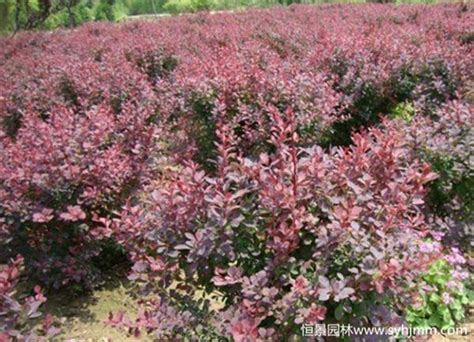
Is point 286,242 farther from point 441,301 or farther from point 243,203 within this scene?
point 441,301

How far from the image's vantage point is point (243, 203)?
6.31ft

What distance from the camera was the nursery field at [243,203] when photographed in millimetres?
1810

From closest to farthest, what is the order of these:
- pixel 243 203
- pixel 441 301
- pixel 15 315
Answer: pixel 15 315 < pixel 243 203 < pixel 441 301

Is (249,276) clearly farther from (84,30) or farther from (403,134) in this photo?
(84,30)

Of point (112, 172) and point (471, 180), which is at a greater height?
point (112, 172)

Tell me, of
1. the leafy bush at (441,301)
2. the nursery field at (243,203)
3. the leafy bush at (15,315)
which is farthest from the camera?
the leafy bush at (441,301)

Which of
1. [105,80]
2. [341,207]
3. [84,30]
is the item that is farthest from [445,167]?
[84,30]

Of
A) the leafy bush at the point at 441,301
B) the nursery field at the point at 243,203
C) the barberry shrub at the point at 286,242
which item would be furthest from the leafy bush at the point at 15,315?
the leafy bush at the point at 441,301

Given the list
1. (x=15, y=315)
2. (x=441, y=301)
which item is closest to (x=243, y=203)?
(x=15, y=315)

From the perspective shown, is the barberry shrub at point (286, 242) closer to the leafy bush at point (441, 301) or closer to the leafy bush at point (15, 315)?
the leafy bush at point (15, 315)

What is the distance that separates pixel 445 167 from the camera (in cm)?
290

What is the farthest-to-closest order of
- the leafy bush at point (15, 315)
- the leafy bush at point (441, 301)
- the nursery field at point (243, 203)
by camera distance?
the leafy bush at point (441, 301) < the nursery field at point (243, 203) < the leafy bush at point (15, 315)

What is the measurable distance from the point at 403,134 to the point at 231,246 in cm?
168

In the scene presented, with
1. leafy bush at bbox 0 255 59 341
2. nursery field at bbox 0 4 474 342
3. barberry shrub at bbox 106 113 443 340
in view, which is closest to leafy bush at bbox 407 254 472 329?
nursery field at bbox 0 4 474 342
